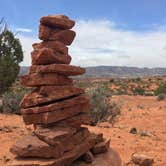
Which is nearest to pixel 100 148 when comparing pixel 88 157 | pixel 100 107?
pixel 88 157

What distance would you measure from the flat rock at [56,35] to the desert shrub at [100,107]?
11.1 m

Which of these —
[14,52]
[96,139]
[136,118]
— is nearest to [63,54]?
[96,139]

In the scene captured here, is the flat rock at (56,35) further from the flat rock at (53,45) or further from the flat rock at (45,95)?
the flat rock at (45,95)

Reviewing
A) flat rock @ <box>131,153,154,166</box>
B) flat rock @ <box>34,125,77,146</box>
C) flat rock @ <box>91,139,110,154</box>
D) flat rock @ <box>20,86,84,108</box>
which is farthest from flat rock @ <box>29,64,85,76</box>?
flat rock @ <box>131,153,154,166</box>

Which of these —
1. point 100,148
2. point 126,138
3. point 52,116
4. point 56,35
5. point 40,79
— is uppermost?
point 56,35

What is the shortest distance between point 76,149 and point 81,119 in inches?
39.3

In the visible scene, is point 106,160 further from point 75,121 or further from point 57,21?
point 57,21

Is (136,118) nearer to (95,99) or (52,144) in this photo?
(95,99)

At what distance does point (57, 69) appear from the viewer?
1148 cm

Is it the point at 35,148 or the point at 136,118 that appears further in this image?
the point at 136,118

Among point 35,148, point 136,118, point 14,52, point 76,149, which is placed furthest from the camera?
point 136,118

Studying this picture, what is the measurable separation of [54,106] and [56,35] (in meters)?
2.13

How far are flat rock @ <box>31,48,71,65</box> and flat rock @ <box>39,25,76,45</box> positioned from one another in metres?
0.45

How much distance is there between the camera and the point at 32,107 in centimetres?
1159
